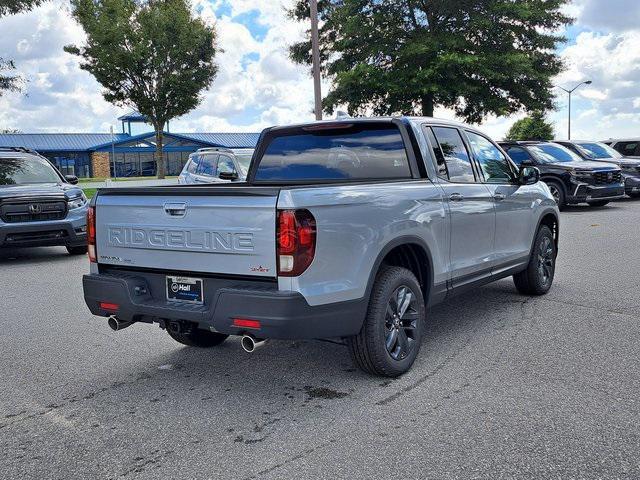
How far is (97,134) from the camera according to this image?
205 ft

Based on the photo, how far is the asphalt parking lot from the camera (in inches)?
130

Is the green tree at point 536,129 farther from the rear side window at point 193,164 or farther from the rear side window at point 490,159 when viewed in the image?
the rear side window at point 490,159

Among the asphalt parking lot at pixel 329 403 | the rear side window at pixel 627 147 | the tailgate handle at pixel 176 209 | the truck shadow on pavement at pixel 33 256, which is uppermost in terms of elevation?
the rear side window at pixel 627 147

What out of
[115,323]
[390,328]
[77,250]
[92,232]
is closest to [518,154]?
[77,250]

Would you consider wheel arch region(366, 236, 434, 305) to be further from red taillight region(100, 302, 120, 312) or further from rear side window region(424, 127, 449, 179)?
red taillight region(100, 302, 120, 312)

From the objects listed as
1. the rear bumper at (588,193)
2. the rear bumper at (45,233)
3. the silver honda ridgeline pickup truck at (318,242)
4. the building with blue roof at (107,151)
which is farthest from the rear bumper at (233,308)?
the building with blue roof at (107,151)

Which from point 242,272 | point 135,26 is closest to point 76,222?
point 242,272

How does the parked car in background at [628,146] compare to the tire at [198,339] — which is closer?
the tire at [198,339]

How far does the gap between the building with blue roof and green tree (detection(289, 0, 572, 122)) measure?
27391 mm

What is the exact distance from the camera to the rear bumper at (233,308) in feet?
Result: 12.4

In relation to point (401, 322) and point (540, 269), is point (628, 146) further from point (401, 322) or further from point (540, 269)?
point (401, 322)

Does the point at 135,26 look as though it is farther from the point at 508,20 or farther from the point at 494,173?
the point at 494,173

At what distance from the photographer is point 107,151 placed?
58.1 meters

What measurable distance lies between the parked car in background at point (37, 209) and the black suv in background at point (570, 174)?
10.6 meters
